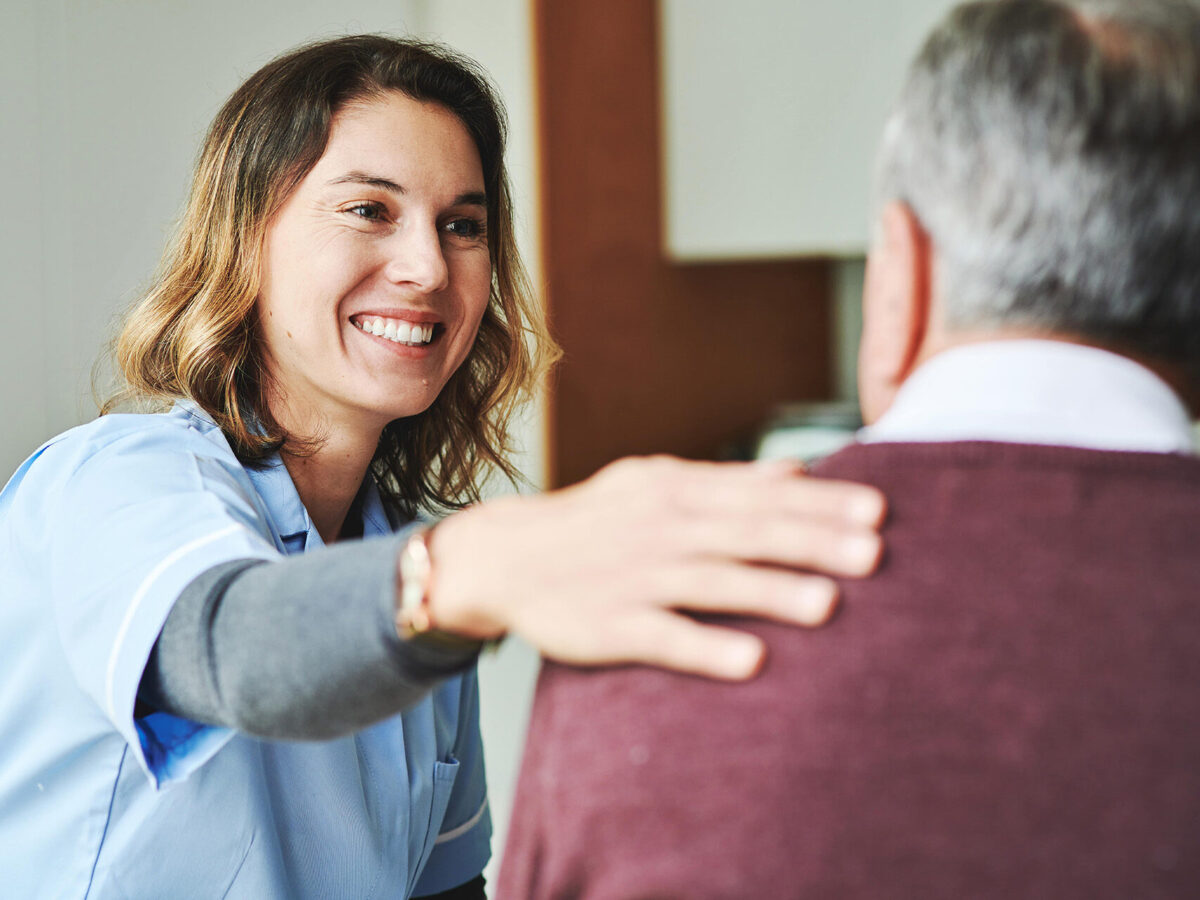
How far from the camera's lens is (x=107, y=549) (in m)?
0.79

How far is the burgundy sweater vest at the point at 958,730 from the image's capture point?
0.52 m

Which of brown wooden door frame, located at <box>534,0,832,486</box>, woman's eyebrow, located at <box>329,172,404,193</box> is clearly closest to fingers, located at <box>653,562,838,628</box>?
woman's eyebrow, located at <box>329,172,404,193</box>

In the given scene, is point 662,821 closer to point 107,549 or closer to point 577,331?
point 107,549

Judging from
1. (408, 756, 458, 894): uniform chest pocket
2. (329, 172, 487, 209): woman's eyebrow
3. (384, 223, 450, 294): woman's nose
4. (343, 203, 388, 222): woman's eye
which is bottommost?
(408, 756, 458, 894): uniform chest pocket

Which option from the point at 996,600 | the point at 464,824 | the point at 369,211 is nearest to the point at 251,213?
the point at 369,211

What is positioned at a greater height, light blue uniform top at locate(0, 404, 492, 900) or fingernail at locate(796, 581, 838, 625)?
fingernail at locate(796, 581, 838, 625)

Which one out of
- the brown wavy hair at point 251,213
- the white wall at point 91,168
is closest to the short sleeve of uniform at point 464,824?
the brown wavy hair at point 251,213

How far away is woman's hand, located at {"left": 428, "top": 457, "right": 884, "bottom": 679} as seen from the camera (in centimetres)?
54

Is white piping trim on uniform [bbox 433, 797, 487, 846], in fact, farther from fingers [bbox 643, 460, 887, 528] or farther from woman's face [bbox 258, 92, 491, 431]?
fingers [bbox 643, 460, 887, 528]

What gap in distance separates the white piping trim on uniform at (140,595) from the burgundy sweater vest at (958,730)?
0.31 metres

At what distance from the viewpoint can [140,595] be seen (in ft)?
2.38

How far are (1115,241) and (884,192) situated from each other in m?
0.12

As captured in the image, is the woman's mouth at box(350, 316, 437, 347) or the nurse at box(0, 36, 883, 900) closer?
the nurse at box(0, 36, 883, 900)

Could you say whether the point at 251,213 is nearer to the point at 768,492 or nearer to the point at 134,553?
the point at 134,553
